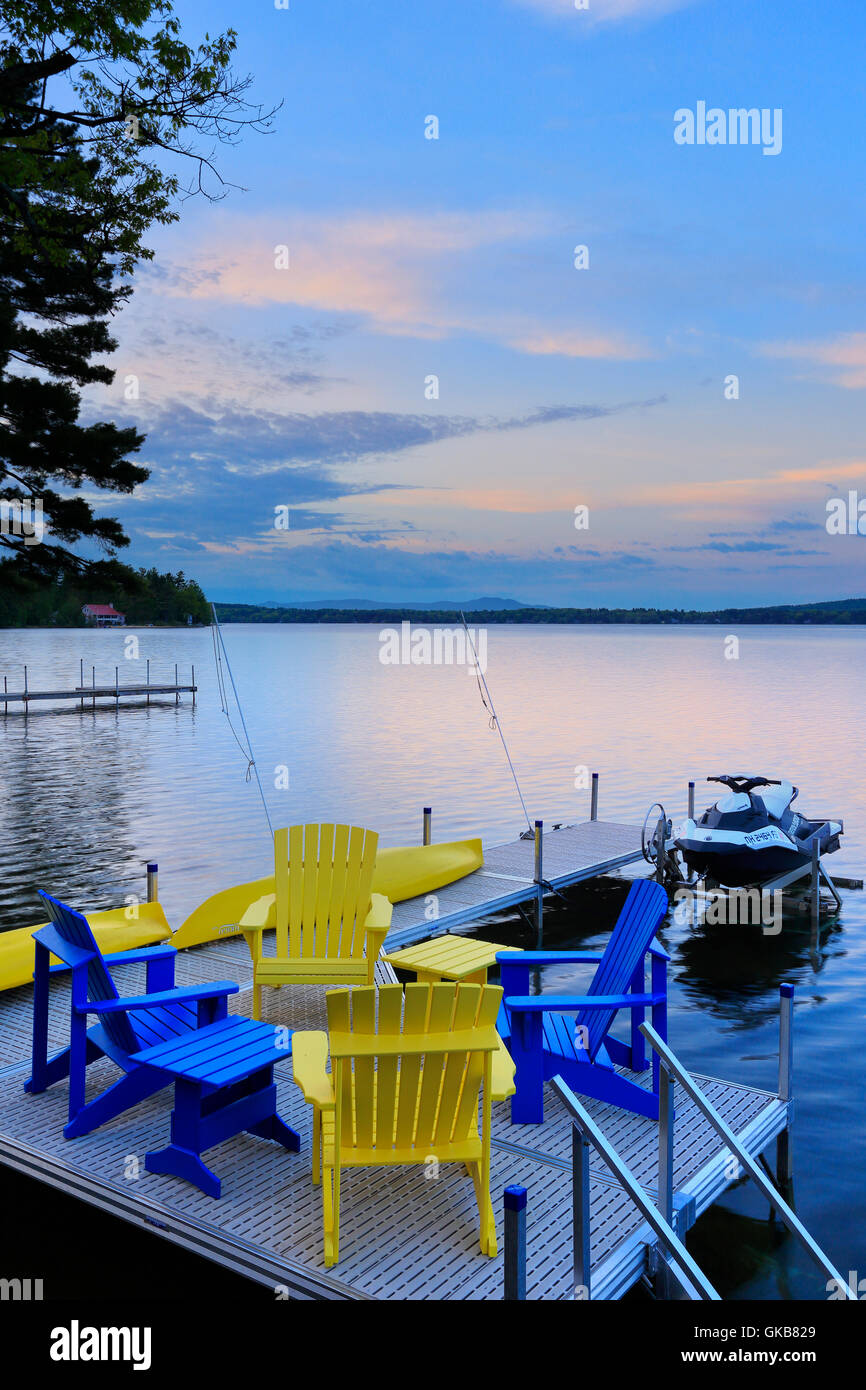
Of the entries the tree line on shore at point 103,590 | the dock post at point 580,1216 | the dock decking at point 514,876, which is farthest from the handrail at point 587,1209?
the tree line on shore at point 103,590

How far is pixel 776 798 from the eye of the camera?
39.2ft

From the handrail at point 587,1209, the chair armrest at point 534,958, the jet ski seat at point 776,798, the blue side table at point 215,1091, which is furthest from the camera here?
the jet ski seat at point 776,798

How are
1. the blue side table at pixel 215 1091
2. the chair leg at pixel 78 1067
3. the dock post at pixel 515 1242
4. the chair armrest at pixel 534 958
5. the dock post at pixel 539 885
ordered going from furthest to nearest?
the dock post at pixel 539 885 < the chair armrest at pixel 534 958 < the chair leg at pixel 78 1067 < the blue side table at pixel 215 1091 < the dock post at pixel 515 1242

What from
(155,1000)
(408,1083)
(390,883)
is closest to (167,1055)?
(155,1000)

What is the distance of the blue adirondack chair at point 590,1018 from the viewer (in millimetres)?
4910

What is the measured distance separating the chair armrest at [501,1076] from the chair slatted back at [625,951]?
0.92 metres

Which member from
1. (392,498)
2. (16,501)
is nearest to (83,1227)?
(16,501)

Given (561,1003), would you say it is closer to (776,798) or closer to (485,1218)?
(485,1218)

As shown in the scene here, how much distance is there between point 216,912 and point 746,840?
6.24m

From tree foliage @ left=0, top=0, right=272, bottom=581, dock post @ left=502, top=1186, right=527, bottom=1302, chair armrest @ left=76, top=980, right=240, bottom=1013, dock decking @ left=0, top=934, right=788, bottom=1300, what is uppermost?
tree foliage @ left=0, top=0, right=272, bottom=581

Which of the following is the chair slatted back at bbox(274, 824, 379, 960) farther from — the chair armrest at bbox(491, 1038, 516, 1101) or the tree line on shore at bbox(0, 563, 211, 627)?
the tree line on shore at bbox(0, 563, 211, 627)

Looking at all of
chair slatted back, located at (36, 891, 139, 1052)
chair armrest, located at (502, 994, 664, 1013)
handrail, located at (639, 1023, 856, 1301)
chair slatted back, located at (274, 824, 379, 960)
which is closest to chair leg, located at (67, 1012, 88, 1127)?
chair slatted back, located at (36, 891, 139, 1052)

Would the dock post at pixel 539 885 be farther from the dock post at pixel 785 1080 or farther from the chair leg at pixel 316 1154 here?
the chair leg at pixel 316 1154

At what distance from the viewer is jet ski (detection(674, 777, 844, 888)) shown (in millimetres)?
11352
